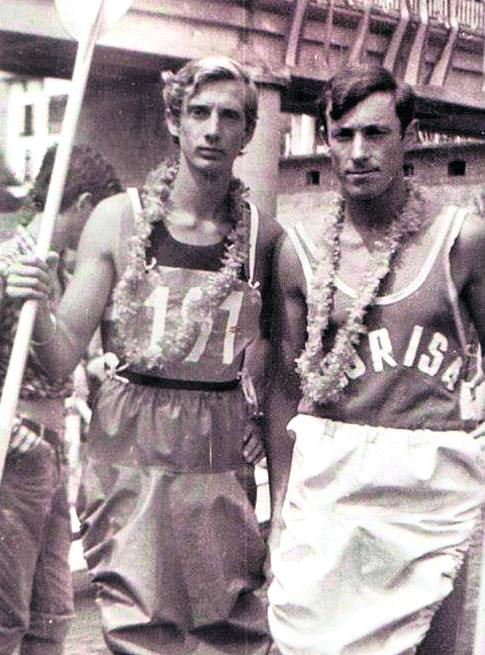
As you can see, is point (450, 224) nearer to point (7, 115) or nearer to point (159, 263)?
point (159, 263)

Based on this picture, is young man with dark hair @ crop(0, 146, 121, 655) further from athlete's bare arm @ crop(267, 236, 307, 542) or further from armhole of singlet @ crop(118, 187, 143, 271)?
athlete's bare arm @ crop(267, 236, 307, 542)

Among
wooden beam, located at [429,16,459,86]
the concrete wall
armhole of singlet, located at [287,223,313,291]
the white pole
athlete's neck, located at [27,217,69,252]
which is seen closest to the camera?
the white pole

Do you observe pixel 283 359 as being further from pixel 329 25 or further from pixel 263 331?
pixel 329 25

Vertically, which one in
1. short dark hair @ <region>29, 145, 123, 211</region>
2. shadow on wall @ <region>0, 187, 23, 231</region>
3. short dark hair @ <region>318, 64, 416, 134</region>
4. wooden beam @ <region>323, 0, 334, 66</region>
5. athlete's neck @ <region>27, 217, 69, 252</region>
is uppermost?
wooden beam @ <region>323, 0, 334, 66</region>

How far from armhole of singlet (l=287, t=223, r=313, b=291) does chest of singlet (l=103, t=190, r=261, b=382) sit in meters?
0.09

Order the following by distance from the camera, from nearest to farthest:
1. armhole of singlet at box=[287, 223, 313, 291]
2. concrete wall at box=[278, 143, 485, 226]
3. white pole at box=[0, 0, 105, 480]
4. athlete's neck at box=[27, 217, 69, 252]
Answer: white pole at box=[0, 0, 105, 480] → armhole of singlet at box=[287, 223, 313, 291] → athlete's neck at box=[27, 217, 69, 252] → concrete wall at box=[278, 143, 485, 226]

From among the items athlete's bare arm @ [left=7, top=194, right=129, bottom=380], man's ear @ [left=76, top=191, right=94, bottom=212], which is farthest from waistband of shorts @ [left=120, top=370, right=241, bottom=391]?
man's ear @ [left=76, top=191, right=94, bottom=212]

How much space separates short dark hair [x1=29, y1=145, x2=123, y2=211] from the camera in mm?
2156

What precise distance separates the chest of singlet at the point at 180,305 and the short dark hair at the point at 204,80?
19 cm

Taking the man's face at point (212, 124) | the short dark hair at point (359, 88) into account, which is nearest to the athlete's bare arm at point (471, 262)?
the short dark hair at point (359, 88)

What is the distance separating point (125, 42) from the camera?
2248 millimetres

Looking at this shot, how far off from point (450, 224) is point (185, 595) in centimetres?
87

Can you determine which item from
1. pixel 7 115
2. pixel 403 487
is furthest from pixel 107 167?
pixel 403 487

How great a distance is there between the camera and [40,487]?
220 centimetres
